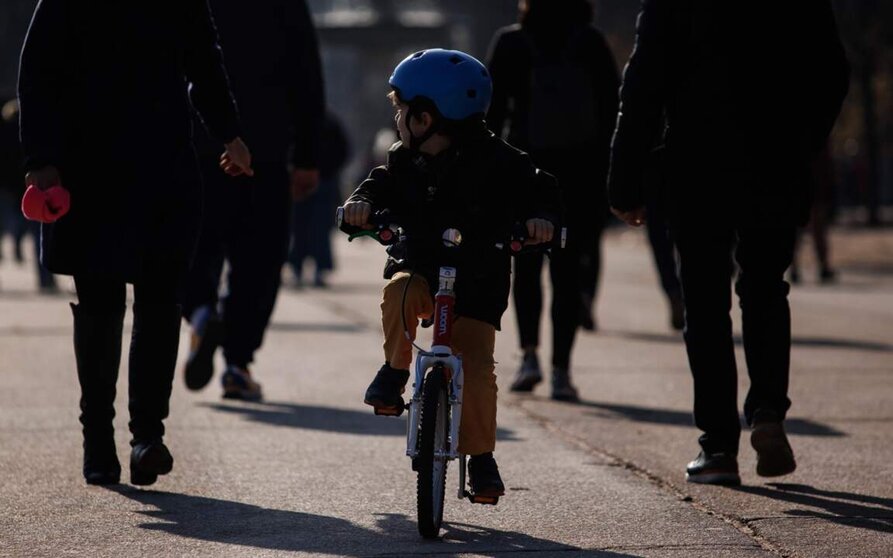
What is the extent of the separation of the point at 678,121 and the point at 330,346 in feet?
17.3

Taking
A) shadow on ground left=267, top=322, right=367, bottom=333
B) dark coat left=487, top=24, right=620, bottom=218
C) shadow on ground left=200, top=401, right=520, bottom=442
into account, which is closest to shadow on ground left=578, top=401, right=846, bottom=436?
shadow on ground left=200, top=401, right=520, bottom=442

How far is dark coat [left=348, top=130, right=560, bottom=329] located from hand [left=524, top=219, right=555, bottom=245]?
0.12m

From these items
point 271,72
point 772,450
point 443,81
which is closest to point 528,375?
point 271,72

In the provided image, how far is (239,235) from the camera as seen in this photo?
845 centimetres

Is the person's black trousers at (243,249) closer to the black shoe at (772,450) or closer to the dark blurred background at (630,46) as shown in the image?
the black shoe at (772,450)

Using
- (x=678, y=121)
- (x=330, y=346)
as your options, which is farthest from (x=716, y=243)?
(x=330, y=346)

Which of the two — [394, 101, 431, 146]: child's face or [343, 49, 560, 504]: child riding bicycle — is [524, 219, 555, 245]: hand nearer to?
[343, 49, 560, 504]: child riding bicycle

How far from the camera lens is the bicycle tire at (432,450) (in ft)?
15.9

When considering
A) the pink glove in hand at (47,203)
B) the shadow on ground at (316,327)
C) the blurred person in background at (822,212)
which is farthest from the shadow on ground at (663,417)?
the blurred person in background at (822,212)

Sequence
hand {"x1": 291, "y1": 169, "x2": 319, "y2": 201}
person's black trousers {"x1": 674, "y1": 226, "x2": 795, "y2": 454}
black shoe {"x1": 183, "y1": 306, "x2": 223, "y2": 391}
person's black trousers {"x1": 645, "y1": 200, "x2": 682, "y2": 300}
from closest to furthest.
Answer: person's black trousers {"x1": 674, "y1": 226, "x2": 795, "y2": 454}
black shoe {"x1": 183, "y1": 306, "x2": 223, "y2": 391}
hand {"x1": 291, "y1": 169, "x2": 319, "y2": 201}
person's black trousers {"x1": 645, "y1": 200, "x2": 682, "y2": 300}

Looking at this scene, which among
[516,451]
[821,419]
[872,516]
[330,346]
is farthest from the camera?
[330,346]

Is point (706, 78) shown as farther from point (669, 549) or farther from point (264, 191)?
point (264, 191)

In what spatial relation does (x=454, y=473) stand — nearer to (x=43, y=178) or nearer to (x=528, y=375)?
(x=43, y=178)

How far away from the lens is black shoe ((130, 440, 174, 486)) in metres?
5.75
